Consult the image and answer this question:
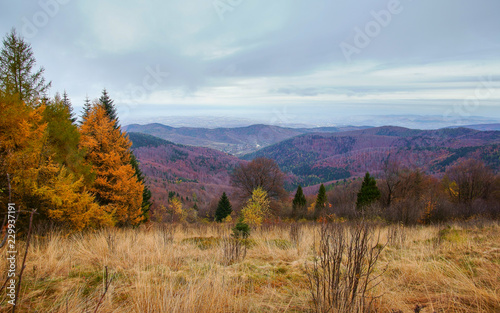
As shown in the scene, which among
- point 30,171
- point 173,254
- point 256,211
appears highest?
point 30,171

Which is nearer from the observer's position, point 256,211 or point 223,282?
point 223,282

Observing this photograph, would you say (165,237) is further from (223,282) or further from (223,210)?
(223,210)

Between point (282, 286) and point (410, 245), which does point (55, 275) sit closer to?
point (282, 286)

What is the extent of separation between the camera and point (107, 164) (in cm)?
1447

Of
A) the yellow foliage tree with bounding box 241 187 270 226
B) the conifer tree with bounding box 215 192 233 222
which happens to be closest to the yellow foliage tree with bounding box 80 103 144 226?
the yellow foliage tree with bounding box 241 187 270 226

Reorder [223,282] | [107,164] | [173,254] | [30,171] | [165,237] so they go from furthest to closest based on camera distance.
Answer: [107,164], [30,171], [165,237], [173,254], [223,282]

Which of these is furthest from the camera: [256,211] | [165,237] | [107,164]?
[256,211]

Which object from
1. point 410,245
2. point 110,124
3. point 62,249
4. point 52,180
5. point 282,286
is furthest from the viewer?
point 110,124

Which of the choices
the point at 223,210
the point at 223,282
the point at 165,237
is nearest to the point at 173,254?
the point at 165,237

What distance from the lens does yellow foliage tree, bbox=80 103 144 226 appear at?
14109 mm

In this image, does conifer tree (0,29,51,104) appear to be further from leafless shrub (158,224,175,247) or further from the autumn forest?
leafless shrub (158,224,175,247)

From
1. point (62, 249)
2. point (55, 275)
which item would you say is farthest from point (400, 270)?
point (62, 249)

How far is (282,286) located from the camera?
2.90 metres

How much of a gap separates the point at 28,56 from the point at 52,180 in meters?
10.1
